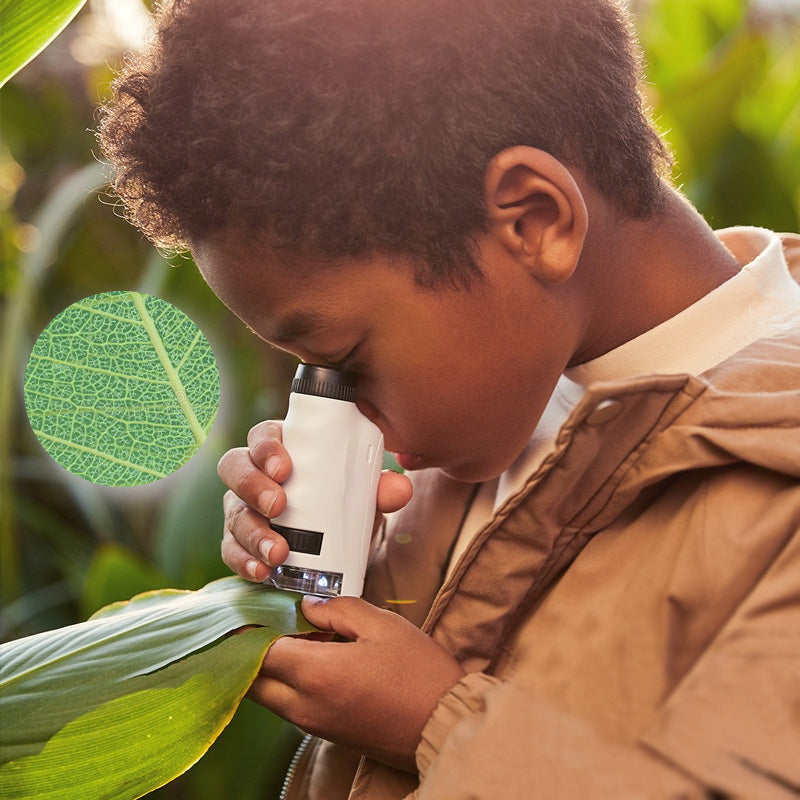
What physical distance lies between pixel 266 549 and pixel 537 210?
297 millimetres

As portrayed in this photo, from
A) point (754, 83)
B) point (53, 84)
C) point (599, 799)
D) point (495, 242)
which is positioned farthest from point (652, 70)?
point (599, 799)

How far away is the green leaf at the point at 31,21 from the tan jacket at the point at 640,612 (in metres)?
0.44

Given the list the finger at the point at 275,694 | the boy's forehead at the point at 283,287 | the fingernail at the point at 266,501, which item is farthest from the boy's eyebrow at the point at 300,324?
the finger at the point at 275,694

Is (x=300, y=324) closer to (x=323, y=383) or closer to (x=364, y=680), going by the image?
(x=323, y=383)

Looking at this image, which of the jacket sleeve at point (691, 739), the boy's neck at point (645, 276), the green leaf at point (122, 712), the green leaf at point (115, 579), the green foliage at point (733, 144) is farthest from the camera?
the green foliage at point (733, 144)

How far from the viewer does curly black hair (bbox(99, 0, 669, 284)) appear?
62 centimetres

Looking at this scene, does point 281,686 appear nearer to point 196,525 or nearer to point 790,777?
point 790,777

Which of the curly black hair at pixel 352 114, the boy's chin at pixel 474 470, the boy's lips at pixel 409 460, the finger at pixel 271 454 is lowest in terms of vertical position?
the boy's chin at pixel 474 470

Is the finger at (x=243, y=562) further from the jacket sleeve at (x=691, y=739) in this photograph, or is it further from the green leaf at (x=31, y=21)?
the green leaf at (x=31, y=21)

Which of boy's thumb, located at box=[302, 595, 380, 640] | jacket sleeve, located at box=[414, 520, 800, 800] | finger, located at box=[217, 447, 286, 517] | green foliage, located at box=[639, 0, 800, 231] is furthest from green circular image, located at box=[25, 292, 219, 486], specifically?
green foliage, located at box=[639, 0, 800, 231]

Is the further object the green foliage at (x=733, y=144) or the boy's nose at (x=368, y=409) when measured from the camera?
the green foliage at (x=733, y=144)

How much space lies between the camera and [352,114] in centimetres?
62

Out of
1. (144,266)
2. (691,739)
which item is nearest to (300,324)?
(691,739)

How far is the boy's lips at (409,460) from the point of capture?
2.42 feet
